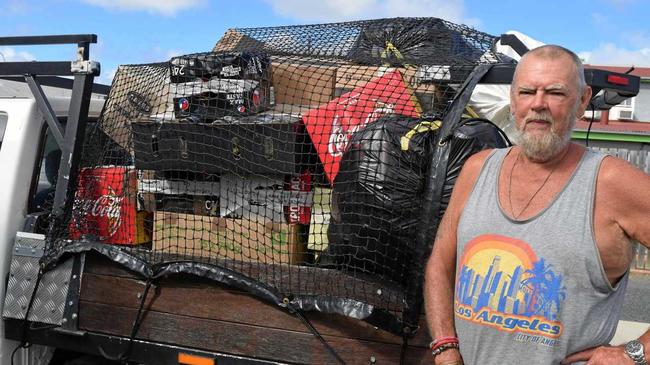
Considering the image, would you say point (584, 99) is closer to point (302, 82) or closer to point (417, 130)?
point (417, 130)

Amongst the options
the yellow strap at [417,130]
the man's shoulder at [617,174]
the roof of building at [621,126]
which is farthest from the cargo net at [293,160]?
the roof of building at [621,126]

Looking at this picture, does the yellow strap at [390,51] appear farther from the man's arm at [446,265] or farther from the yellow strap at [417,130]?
the man's arm at [446,265]

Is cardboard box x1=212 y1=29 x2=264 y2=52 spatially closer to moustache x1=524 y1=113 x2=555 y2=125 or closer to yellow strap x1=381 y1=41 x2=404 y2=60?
yellow strap x1=381 y1=41 x2=404 y2=60

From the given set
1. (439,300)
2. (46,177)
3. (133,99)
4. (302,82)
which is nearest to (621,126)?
(302,82)

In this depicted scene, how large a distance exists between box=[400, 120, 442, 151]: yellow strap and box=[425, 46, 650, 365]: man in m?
0.43

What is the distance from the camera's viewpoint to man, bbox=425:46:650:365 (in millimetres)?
1849

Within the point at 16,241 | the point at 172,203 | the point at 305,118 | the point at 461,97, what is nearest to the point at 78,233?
the point at 16,241

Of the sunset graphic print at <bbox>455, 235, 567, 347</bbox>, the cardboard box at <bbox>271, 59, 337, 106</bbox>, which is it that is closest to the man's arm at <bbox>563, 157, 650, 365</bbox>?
the sunset graphic print at <bbox>455, 235, 567, 347</bbox>

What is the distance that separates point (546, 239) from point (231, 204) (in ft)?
5.34

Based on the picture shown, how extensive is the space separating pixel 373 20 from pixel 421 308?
2.01 meters

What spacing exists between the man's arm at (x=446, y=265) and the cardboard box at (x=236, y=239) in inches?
33.4

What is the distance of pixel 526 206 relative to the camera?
6.48 feet

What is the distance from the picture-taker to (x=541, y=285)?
187cm

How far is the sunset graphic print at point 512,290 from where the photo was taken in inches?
73.5
